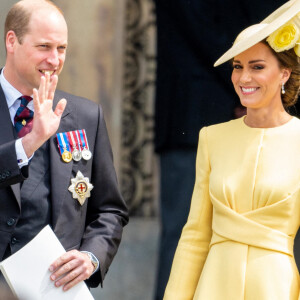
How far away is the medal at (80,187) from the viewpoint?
4.53 m

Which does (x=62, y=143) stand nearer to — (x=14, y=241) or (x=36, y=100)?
(x=36, y=100)

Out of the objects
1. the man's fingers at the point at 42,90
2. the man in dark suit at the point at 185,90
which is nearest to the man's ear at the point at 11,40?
the man's fingers at the point at 42,90

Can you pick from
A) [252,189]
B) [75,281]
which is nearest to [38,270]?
[75,281]

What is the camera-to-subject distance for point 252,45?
14.2ft

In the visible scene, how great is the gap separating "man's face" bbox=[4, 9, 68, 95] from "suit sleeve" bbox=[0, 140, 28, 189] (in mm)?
351

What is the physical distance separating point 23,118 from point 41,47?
300 mm

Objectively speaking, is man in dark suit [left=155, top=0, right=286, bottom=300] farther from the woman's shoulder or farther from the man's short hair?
the man's short hair

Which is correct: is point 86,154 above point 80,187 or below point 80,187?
above

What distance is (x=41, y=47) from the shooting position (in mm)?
4430

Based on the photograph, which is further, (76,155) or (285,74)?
(76,155)

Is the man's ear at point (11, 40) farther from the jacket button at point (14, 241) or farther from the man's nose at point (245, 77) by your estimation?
the man's nose at point (245, 77)

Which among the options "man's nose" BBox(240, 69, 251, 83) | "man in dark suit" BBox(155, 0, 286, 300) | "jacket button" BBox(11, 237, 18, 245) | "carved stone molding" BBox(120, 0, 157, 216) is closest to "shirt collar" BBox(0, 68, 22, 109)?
"jacket button" BBox(11, 237, 18, 245)

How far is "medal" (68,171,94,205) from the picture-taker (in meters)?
4.53

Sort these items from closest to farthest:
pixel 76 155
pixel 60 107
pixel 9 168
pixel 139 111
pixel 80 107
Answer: pixel 9 168
pixel 60 107
pixel 76 155
pixel 80 107
pixel 139 111
